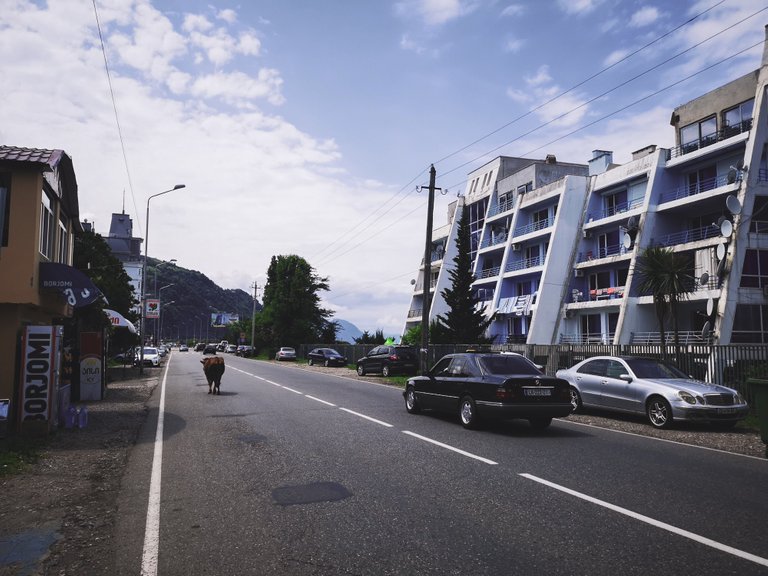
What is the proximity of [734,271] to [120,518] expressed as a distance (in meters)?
30.5

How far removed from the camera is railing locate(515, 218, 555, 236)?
1719 inches

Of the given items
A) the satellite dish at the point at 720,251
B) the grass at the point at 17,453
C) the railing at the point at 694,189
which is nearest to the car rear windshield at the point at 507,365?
the grass at the point at 17,453

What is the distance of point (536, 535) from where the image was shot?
4863 mm

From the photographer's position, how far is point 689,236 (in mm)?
34031

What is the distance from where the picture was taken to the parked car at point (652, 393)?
1165 cm

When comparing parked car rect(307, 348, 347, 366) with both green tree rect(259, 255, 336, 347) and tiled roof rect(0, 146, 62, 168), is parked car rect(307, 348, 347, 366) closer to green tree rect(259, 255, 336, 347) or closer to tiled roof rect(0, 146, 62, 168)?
green tree rect(259, 255, 336, 347)

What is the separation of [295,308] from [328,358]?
2582cm

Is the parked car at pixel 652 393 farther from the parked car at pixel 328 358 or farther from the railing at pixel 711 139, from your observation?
the parked car at pixel 328 358

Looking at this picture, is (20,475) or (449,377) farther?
(449,377)

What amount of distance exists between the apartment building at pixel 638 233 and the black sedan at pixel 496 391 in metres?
15.5

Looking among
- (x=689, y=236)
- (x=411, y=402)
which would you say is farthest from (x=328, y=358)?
(x=411, y=402)

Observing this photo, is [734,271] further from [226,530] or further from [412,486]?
[226,530]

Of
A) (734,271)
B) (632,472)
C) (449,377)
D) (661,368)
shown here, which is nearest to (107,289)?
(449,377)

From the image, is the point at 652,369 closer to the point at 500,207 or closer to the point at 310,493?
the point at 310,493
